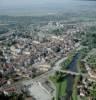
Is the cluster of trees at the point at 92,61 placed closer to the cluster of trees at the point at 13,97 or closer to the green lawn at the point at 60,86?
the green lawn at the point at 60,86

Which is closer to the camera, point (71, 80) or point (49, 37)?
point (71, 80)

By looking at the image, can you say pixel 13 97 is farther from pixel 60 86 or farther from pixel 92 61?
pixel 92 61

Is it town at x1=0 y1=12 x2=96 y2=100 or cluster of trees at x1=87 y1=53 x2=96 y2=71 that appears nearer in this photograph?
→ town at x1=0 y1=12 x2=96 y2=100

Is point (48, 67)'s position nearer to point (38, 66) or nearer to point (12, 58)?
point (38, 66)

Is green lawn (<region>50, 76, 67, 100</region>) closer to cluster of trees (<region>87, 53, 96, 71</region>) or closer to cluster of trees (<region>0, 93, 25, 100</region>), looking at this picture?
cluster of trees (<region>0, 93, 25, 100</region>)

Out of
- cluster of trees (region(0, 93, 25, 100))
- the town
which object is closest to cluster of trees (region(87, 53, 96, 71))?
the town

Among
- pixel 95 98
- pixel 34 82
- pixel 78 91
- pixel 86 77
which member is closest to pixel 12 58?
pixel 34 82

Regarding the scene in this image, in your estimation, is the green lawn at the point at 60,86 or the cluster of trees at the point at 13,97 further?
the green lawn at the point at 60,86

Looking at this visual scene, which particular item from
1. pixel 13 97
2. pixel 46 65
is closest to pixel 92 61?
pixel 46 65

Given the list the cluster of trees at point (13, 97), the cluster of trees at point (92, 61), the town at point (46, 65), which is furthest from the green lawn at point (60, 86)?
the cluster of trees at point (92, 61)

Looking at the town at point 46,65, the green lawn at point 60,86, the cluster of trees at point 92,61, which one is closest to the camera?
the green lawn at point 60,86

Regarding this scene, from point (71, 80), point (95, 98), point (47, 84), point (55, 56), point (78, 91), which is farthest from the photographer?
point (55, 56)
